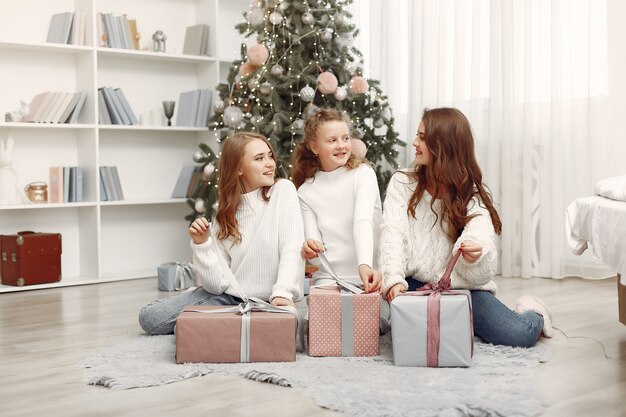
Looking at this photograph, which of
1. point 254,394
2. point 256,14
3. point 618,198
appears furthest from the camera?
point 256,14

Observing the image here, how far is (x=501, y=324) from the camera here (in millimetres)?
2574

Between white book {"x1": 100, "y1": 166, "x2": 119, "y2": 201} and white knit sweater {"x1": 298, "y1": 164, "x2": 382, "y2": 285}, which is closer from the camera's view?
white knit sweater {"x1": 298, "y1": 164, "x2": 382, "y2": 285}

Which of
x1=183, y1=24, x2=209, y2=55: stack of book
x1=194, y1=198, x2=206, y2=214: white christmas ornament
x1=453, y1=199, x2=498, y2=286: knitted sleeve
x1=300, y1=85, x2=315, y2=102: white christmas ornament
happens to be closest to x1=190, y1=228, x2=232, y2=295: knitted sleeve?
x1=453, y1=199, x2=498, y2=286: knitted sleeve

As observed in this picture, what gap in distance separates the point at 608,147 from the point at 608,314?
3.69 ft

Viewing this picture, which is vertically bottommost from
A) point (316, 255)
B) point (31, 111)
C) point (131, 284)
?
point (131, 284)

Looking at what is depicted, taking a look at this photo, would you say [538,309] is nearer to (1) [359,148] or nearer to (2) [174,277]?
(1) [359,148]

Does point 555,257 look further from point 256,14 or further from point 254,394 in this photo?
point 254,394

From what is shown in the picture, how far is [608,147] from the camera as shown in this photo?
394 centimetres

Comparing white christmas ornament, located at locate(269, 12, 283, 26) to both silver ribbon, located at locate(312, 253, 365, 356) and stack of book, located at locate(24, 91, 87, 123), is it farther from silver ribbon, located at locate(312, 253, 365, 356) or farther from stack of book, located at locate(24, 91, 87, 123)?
silver ribbon, located at locate(312, 253, 365, 356)

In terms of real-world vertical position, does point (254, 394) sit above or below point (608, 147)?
below

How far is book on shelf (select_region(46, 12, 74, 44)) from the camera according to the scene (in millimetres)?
4488

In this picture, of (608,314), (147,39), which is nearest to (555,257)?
(608,314)

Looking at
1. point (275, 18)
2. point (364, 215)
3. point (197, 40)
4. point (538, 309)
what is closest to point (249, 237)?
point (364, 215)

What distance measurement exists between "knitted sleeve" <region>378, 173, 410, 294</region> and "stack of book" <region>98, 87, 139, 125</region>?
237cm
